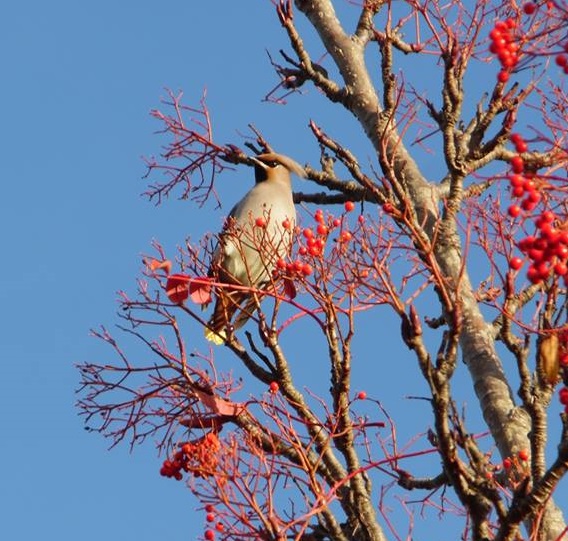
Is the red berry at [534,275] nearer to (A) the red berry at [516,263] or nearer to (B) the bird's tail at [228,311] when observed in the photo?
(A) the red berry at [516,263]

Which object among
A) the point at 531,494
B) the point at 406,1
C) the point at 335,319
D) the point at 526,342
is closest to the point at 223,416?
the point at 335,319

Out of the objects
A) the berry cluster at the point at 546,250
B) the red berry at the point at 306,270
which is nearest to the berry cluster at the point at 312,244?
the red berry at the point at 306,270

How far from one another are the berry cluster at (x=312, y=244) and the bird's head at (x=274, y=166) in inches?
98.1

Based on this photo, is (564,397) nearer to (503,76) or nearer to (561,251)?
(561,251)

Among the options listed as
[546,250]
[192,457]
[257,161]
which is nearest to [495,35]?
[546,250]

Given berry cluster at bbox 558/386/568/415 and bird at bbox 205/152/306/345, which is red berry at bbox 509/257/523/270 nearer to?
berry cluster at bbox 558/386/568/415

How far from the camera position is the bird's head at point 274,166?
7.21 meters

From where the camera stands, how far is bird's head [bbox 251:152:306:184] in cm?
721

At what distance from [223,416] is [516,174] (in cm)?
207

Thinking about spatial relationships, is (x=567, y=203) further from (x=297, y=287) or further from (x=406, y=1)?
(x=406, y=1)

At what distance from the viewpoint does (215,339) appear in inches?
218

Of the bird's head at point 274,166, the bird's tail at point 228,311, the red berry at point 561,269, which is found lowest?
the red berry at point 561,269

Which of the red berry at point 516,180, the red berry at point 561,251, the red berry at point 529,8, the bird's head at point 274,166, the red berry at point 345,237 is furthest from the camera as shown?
the bird's head at point 274,166

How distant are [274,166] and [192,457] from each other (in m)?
3.04
